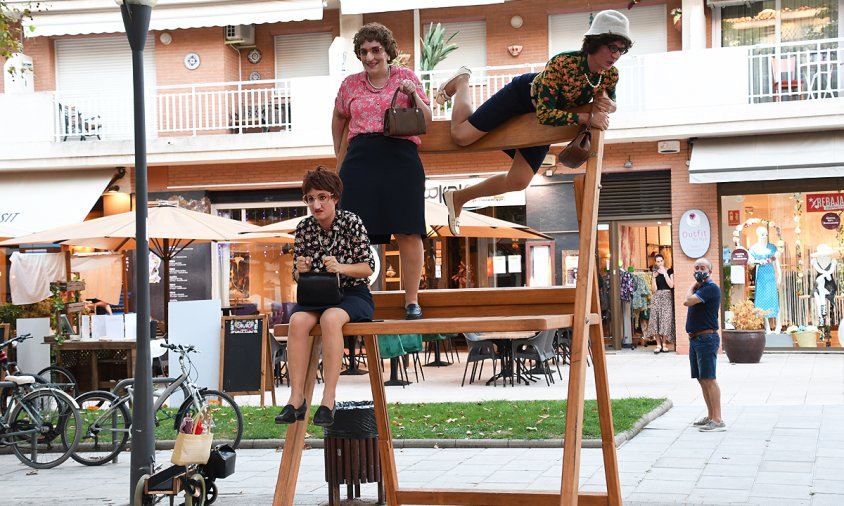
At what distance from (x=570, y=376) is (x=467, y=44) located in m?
19.3

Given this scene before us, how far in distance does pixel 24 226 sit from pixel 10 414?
39.7 ft

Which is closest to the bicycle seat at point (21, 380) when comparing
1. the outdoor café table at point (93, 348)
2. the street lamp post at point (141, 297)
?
the street lamp post at point (141, 297)

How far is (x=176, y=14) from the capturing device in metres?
22.2

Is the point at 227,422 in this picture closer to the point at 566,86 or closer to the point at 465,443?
the point at 465,443

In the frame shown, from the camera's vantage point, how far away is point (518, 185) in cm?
510

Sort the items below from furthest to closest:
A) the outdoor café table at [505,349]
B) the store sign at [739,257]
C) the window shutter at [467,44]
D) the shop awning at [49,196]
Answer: the window shutter at [467,44] < the shop awning at [49,196] < the store sign at [739,257] < the outdoor café table at [505,349]

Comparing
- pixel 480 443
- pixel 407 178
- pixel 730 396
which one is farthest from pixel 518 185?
pixel 730 396

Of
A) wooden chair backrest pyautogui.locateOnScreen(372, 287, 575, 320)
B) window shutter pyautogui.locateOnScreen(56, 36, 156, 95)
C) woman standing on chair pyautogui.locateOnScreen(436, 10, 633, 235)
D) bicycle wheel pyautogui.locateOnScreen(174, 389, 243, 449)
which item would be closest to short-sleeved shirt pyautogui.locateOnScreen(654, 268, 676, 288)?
window shutter pyautogui.locateOnScreen(56, 36, 156, 95)

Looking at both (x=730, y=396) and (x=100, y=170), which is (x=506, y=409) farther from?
(x=100, y=170)

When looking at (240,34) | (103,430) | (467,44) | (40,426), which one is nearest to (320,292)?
(103,430)

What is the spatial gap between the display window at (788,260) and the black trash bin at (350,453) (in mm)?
14889

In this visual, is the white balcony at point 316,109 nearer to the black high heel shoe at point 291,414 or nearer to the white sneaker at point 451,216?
the white sneaker at point 451,216

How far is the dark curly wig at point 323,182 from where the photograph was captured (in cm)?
477

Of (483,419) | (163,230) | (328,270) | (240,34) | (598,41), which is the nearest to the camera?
(598,41)
